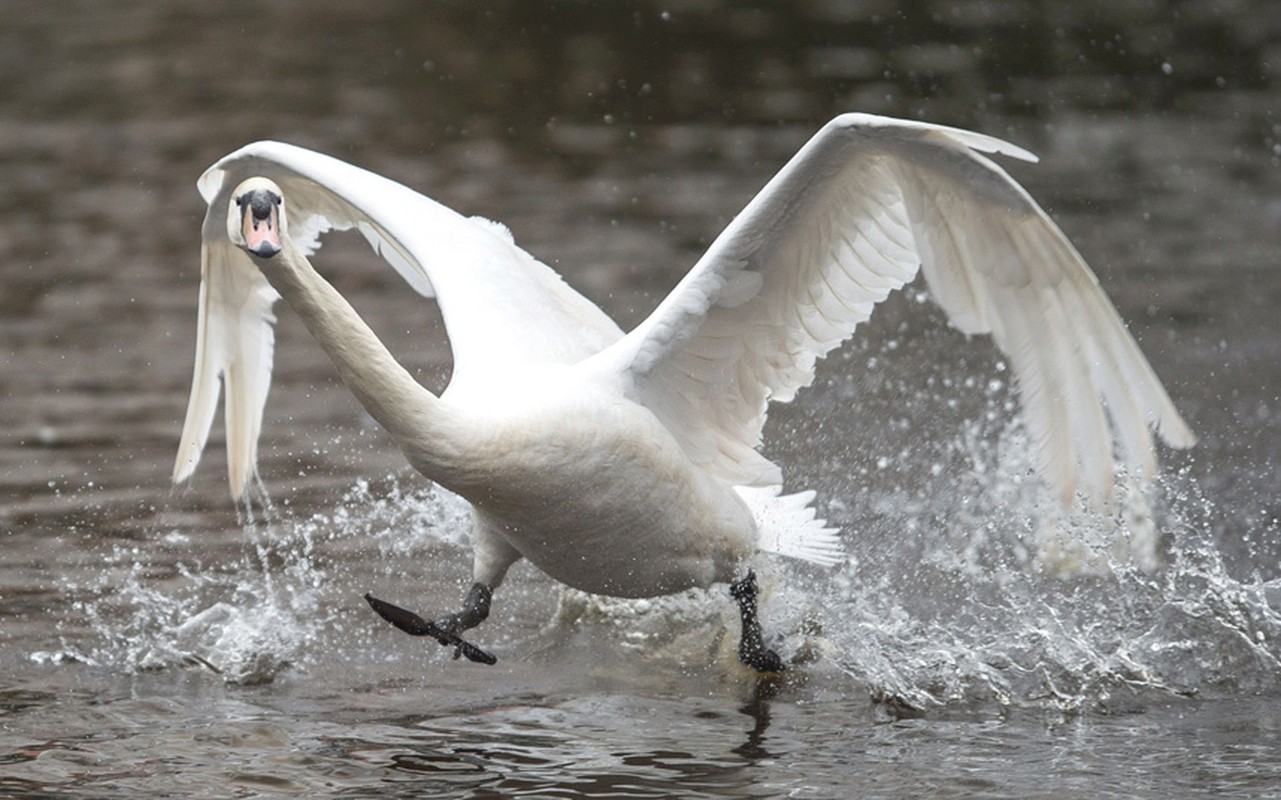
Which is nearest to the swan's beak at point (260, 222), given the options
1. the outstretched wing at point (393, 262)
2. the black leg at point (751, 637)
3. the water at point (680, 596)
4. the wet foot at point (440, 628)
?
the outstretched wing at point (393, 262)

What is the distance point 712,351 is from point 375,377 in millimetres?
1274

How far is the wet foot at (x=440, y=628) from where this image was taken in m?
6.21

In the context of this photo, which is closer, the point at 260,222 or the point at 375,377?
the point at 260,222

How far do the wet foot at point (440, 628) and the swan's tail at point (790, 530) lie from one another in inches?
42.4

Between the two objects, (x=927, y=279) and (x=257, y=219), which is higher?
(x=927, y=279)

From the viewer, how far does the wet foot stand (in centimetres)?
621

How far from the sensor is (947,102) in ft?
48.9

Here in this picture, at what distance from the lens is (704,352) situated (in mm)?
6418

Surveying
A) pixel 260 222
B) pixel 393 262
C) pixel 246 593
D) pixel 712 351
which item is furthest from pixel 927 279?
pixel 246 593

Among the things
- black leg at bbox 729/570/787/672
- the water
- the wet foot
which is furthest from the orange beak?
black leg at bbox 729/570/787/672

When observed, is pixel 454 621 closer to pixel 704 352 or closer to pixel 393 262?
pixel 704 352

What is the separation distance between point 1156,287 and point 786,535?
4620 mm

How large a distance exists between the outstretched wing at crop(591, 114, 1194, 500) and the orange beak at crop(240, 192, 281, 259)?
4.35 feet

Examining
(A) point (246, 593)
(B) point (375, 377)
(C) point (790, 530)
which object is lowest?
(A) point (246, 593)
